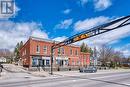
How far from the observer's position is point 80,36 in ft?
89.1

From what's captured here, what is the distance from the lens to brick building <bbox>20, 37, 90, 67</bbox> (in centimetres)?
4597

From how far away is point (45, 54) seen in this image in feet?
159

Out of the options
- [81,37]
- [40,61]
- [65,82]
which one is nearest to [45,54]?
[40,61]

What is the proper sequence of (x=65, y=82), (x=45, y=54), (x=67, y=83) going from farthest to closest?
(x=45, y=54), (x=65, y=82), (x=67, y=83)

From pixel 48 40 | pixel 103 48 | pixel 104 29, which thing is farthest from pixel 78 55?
pixel 104 29

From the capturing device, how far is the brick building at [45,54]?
45969 millimetres

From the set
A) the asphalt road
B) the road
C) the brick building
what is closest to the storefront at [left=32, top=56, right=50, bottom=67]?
the brick building

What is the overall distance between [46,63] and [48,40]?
639 cm

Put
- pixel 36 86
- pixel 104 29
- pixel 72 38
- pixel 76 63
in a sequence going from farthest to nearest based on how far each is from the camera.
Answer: pixel 76 63
pixel 72 38
pixel 104 29
pixel 36 86

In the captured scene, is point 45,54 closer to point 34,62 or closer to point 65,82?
point 34,62

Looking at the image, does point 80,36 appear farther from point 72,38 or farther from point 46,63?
point 46,63

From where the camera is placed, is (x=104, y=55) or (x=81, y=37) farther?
(x=104, y=55)

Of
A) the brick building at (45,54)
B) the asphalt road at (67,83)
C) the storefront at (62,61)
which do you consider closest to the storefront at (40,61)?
the brick building at (45,54)

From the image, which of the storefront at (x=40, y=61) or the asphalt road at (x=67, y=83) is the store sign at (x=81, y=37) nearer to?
the asphalt road at (x=67, y=83)
